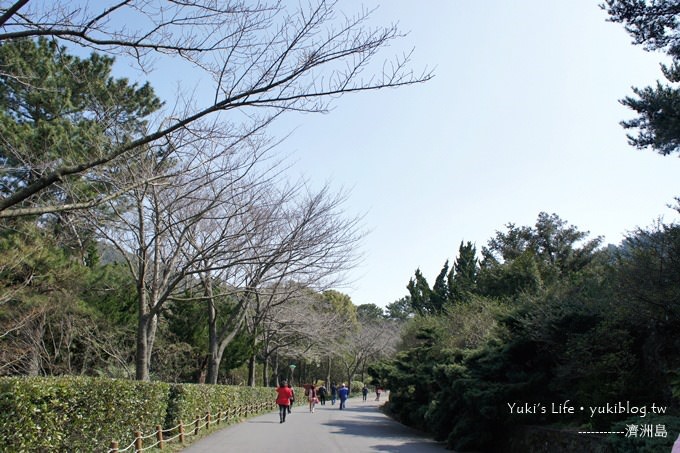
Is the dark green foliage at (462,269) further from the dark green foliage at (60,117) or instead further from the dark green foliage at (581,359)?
the dark green foliage at (60,117)

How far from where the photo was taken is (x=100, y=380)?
9.76m

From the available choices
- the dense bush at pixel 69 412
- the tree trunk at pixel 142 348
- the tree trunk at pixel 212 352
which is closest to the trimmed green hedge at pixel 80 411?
the dense bush at pixel 69 412

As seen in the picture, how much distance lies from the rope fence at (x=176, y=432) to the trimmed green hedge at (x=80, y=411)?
19cm

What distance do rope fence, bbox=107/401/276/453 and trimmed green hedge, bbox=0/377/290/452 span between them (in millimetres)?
186

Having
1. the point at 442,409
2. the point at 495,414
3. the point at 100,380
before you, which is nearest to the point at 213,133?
the point at 100,380

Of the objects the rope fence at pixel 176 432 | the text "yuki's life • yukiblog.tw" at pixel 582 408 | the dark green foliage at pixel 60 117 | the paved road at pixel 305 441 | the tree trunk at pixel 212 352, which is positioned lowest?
the paved road at pixel 305 441

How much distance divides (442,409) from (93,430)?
31.1 feet

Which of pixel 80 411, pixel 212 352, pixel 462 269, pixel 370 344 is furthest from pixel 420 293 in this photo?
pixel 80 411

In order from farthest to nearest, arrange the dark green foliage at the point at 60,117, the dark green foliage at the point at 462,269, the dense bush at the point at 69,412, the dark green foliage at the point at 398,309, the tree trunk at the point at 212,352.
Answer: the dark green foliage at the point at 398,309 → the dark green foliage at the point at 462,269 → the tree trunk at the point at 212,352 → the dark green foliage at the point at 60,117 → the dense bush at the point at 69,412

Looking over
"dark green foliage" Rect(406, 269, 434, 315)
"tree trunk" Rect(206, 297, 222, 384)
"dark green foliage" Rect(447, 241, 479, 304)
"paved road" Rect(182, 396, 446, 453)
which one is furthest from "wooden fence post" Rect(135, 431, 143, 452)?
"dark green foliage" Rect(406, 269, 434, 315)

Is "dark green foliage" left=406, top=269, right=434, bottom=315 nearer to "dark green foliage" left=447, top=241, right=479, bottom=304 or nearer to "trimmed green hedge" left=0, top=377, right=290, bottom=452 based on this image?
"dark green foliage" left=447, top=241, right=479, bottom=304

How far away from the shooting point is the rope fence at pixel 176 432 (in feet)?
34.6

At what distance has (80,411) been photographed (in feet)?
28.2

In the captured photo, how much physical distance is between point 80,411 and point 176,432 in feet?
19.4
